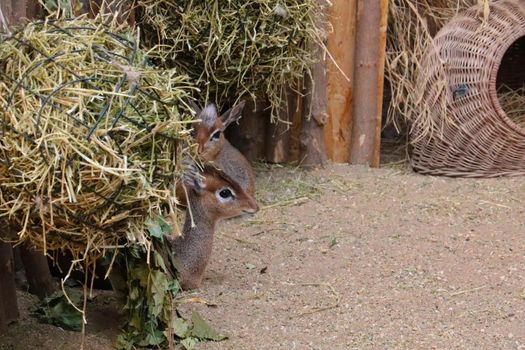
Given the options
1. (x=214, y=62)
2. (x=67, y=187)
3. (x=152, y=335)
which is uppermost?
(x=214, y=62)

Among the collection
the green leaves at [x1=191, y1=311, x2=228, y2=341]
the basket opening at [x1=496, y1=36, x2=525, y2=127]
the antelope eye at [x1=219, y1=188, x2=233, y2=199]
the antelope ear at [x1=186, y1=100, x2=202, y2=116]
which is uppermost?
the basket opening at [x1=496, y1=36, x2=525, y2=127]

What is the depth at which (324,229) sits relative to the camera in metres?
6.48

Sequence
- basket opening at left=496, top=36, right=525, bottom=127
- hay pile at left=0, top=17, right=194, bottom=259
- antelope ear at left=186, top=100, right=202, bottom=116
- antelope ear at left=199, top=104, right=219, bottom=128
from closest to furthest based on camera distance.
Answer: hay pile at left=0, top=17, right=194, bottom=259
antelope ear at left=186, top=100, right=202, bottom=116
antelope ear at left=199, top=104, right=219, bottom=128
basket opening at left=496, top=36, right=525, bottom=127

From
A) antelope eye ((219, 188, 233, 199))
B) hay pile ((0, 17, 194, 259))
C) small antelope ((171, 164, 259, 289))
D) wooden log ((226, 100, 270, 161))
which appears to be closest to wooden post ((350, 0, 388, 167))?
wooden log ((226, 100, 270, 161))

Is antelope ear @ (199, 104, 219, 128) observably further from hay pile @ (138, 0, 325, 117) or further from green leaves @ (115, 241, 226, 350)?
green leaves @ (115, 241, 226, 350)

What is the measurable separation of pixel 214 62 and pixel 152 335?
2449mm

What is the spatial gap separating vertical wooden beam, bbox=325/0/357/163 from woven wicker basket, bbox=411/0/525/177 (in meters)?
0.56

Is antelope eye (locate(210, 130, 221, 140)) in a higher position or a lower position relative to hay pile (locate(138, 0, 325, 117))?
lower

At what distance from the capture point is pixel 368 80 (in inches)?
313

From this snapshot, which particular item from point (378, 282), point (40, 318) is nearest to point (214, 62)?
point (378, 282)

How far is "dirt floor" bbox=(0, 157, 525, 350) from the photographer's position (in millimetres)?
4816

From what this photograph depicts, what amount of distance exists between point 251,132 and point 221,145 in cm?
90

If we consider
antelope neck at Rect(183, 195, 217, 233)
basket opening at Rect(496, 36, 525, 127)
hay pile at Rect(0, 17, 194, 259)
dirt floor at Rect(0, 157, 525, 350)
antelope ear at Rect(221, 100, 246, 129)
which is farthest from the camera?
basket opening at Rect(496, 36, 525, 127)

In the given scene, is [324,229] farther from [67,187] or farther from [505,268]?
[67,187]
